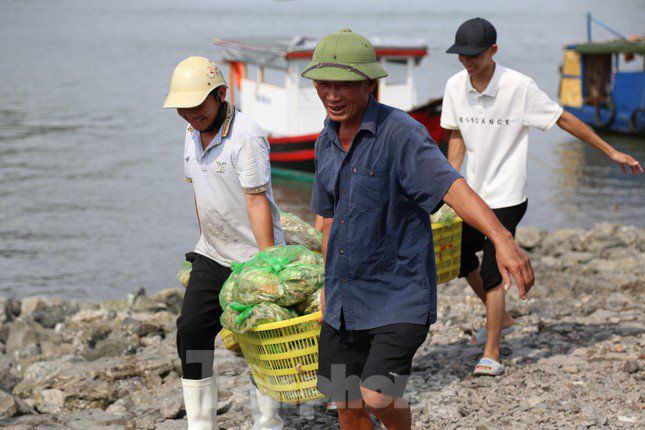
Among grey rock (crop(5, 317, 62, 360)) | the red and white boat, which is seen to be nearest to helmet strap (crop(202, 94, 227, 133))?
grey rock (crop(5, 317, 62, 360))

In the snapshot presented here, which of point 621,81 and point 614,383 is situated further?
point 621,81

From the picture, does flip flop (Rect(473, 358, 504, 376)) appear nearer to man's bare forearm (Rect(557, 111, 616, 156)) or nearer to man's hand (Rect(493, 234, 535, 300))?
man's bare forearm (Rect(557, 111, 616, 156))

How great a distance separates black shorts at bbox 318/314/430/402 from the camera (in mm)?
3393

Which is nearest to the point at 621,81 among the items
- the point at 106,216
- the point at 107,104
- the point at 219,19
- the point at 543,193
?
the point at 543,193

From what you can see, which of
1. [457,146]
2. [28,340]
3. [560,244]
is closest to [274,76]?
[560,244]

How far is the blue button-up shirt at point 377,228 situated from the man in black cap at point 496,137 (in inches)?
73.9

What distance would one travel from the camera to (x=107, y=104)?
31.4 metres

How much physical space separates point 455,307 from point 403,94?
11471 mm

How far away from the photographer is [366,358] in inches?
141

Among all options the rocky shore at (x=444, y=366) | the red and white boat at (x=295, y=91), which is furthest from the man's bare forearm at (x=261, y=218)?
the red and white boat at (x=295, y=91)

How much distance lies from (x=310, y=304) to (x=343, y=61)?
117 cm

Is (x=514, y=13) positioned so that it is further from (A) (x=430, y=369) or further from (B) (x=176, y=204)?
(A) (x=430, y=369)

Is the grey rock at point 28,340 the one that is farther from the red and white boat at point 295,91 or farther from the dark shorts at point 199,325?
the red and white boat at point 295,91

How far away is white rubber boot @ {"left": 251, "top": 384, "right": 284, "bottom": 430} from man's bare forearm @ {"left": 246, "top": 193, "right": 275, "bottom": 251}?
821 mm
